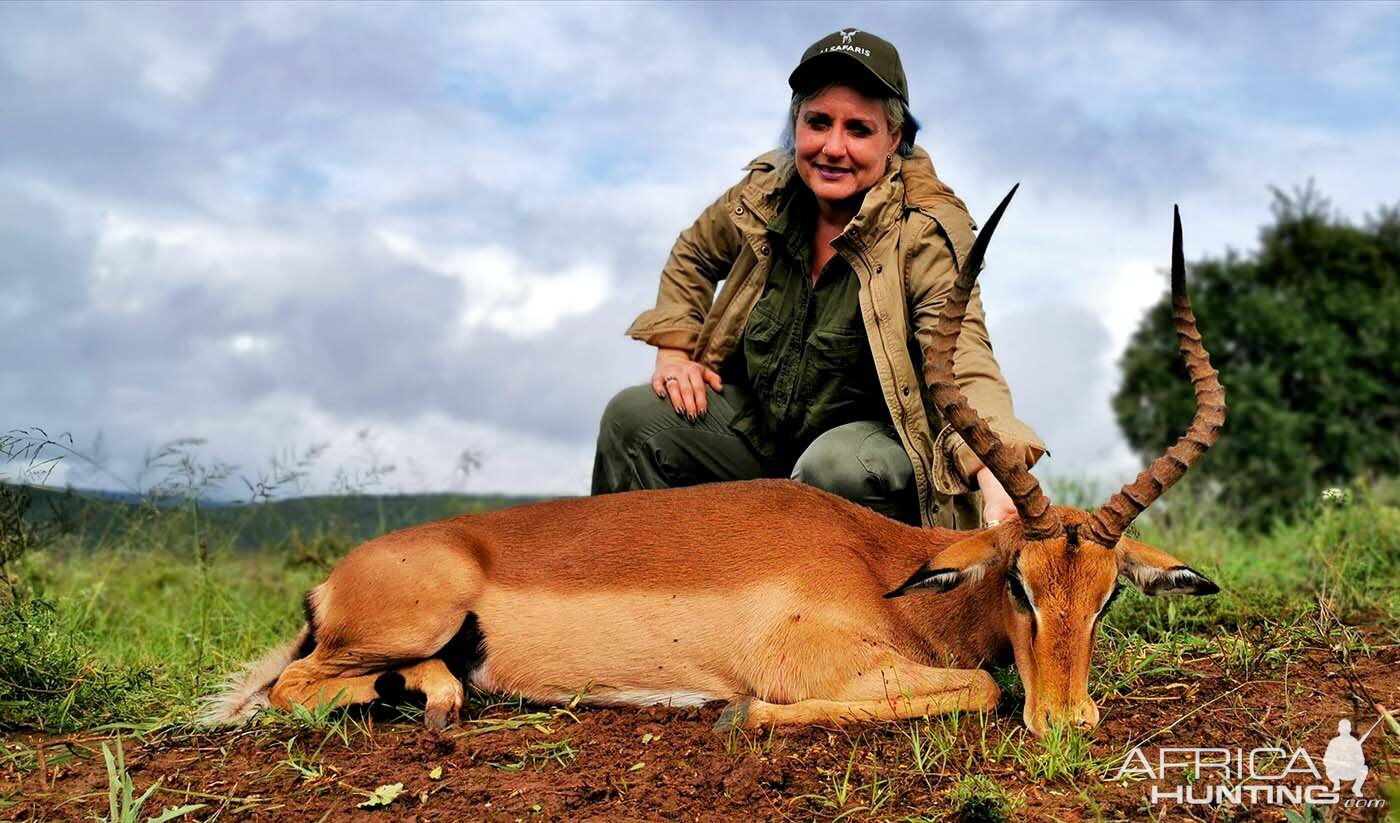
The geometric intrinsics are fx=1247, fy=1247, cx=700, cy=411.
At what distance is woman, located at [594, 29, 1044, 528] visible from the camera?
6.70 metres

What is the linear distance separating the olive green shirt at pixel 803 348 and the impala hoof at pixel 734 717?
7.50 feet

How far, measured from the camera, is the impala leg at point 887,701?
5039 mm

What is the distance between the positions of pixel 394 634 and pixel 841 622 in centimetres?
202

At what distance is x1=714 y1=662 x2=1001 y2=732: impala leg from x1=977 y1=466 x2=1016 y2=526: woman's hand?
0.80 meters

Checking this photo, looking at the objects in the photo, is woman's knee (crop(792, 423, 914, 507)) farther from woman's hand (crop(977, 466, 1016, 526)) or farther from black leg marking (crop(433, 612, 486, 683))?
black leg marking (crop(433, 612, 486, 683))

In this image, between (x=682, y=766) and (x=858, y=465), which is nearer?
(x=682, y=766)

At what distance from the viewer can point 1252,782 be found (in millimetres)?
4508

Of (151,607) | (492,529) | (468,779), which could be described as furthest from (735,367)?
(151,607)

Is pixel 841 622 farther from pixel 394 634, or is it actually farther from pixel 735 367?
pixel 735 367

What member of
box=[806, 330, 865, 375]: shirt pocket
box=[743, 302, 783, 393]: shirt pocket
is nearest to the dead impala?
box=[806, 330, 865, 375]: shirt pocket

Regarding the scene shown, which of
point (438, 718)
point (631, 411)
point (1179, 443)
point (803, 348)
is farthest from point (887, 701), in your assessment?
point (631, 411)

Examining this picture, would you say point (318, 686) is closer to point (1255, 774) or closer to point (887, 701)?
point (887, 701)

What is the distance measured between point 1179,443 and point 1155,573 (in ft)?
1.85

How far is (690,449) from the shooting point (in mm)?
7504
